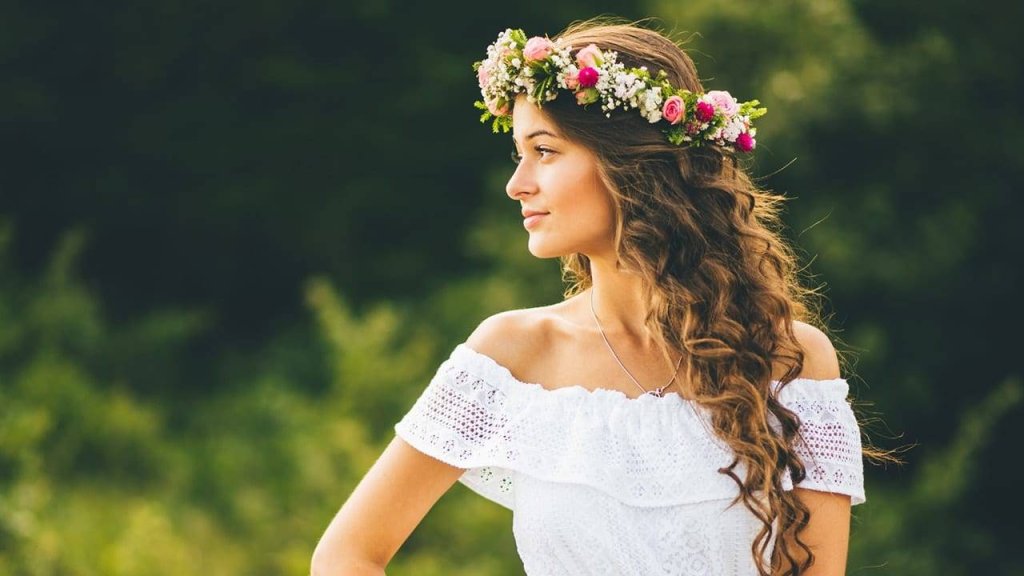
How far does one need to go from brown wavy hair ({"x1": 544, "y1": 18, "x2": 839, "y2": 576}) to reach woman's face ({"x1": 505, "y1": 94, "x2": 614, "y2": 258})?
0.09 feet

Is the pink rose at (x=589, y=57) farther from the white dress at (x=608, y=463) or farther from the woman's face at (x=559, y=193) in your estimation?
the white dress at (x=608, y=463)

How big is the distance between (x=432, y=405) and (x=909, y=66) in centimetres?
576

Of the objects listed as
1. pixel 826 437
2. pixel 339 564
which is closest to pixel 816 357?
pixel 826 437

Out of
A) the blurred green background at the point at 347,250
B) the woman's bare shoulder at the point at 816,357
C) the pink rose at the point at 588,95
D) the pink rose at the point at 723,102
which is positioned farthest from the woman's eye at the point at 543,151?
the blurred green background at the point at 347,250

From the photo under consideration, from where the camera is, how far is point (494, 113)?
2762 millimetres

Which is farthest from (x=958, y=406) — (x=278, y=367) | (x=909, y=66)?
(x=278, y=367)

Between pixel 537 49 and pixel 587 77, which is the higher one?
pixel 537 49

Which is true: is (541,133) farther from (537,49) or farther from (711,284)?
(711,284)

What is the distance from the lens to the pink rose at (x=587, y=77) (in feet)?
8.30

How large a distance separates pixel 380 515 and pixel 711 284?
2.63 ft

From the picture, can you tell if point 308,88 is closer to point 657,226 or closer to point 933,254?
point 933,254

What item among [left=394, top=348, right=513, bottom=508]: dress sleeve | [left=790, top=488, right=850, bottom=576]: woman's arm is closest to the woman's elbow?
[left=394, top=348, right=513, bottom=508]: dress sleeve

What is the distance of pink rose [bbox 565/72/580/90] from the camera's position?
2.53m

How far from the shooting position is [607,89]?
253 cm
